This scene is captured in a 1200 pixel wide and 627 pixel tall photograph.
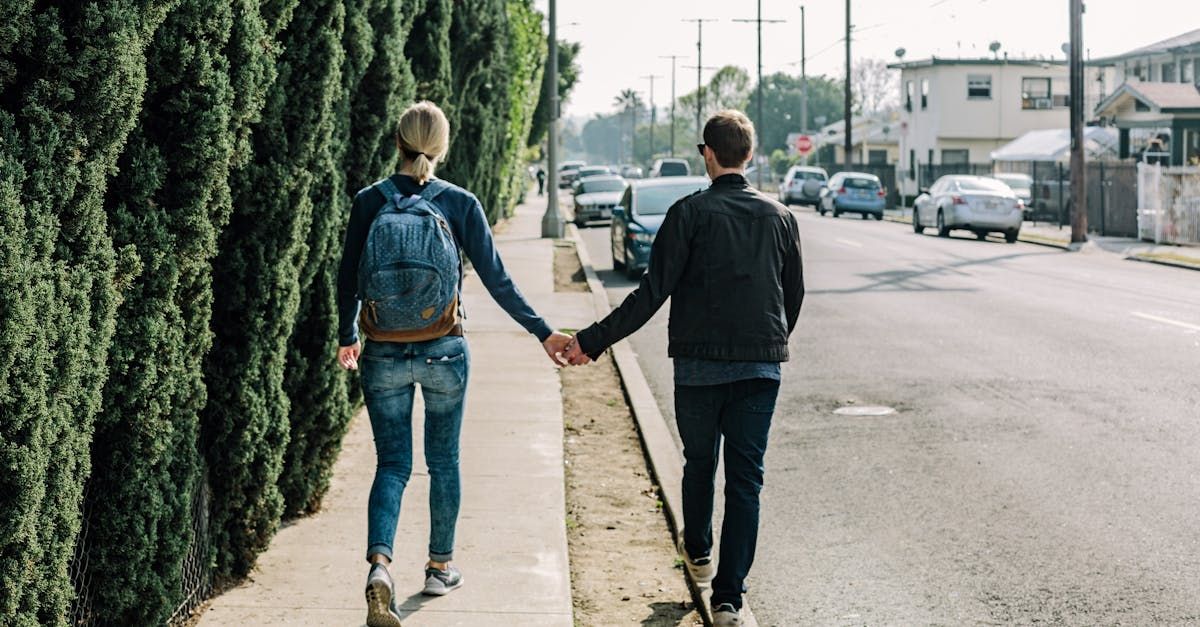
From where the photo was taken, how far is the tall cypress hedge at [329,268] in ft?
23.7

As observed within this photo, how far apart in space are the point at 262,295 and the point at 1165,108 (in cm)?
4064

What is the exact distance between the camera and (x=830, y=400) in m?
11.7

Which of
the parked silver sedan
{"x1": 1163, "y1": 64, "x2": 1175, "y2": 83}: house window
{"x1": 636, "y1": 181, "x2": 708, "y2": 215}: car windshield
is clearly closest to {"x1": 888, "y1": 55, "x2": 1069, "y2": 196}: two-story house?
{"x1": 1163, "y1": 64, "x2": 1175, "y2": 83}: house window

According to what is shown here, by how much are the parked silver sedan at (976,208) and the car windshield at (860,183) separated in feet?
40.1

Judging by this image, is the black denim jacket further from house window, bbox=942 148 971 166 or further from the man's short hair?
house window, bbox=942 148 971 166

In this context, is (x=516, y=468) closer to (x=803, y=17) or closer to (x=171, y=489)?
(x=171, y=489)

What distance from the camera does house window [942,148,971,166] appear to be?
227 feet

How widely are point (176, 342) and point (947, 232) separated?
110 feet

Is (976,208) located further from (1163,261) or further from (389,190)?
(389,190)

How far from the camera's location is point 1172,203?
31.3 meters

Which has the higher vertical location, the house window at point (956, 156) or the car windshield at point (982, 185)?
the house window at point (956, 156)

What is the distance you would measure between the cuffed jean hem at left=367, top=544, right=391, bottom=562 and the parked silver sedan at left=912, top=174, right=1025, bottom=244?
30.6 meters

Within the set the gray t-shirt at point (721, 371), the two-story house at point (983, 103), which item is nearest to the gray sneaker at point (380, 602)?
the gray t-shirt at point (721, 371)

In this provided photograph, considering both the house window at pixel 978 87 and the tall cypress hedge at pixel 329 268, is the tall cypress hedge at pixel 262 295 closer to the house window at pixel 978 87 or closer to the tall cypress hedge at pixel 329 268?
the tall cypress hedge at pixel 329 268
